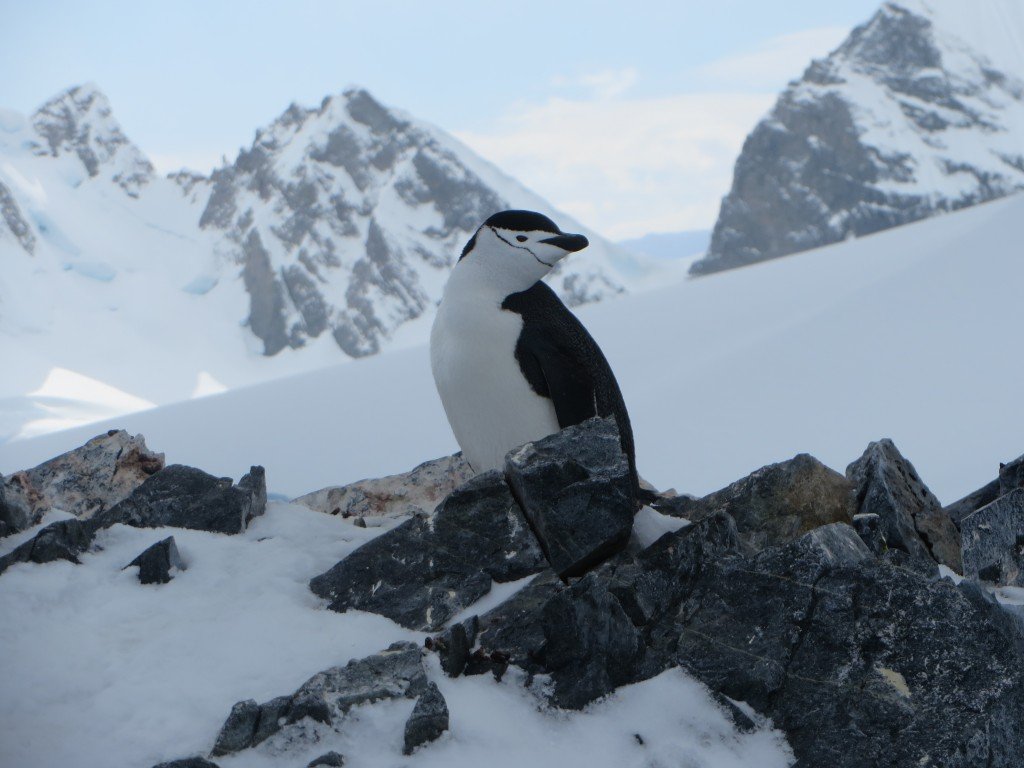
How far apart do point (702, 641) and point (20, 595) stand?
2.22m

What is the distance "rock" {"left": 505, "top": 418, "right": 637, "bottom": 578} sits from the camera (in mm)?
3576

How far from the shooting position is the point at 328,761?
2.76 m

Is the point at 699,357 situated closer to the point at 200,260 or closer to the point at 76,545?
the point at 76,545

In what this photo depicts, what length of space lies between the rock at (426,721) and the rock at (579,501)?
2.72ft

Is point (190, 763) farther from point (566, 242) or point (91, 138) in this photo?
point (91, 138)

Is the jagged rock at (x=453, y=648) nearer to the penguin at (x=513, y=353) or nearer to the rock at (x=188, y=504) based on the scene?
the rock at (x=188, y=504)

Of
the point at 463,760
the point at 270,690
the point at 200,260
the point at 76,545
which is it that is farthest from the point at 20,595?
the point at 200,260

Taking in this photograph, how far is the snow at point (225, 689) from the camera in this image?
2.86m

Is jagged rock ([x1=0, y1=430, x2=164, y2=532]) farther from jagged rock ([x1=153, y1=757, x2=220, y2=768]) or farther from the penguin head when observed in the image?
jagged rock ([x1=153, y1=757, x2=220, y2=768])

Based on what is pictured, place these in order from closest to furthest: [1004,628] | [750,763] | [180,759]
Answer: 1. [180,759]
2. [750,763]
3. [1004,628]

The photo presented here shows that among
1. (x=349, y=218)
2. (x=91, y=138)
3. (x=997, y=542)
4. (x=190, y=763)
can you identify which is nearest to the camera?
(x=190, y=763)

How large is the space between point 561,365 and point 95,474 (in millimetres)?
2437

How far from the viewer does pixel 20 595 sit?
354cm

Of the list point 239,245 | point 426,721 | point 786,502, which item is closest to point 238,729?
point 426,721
